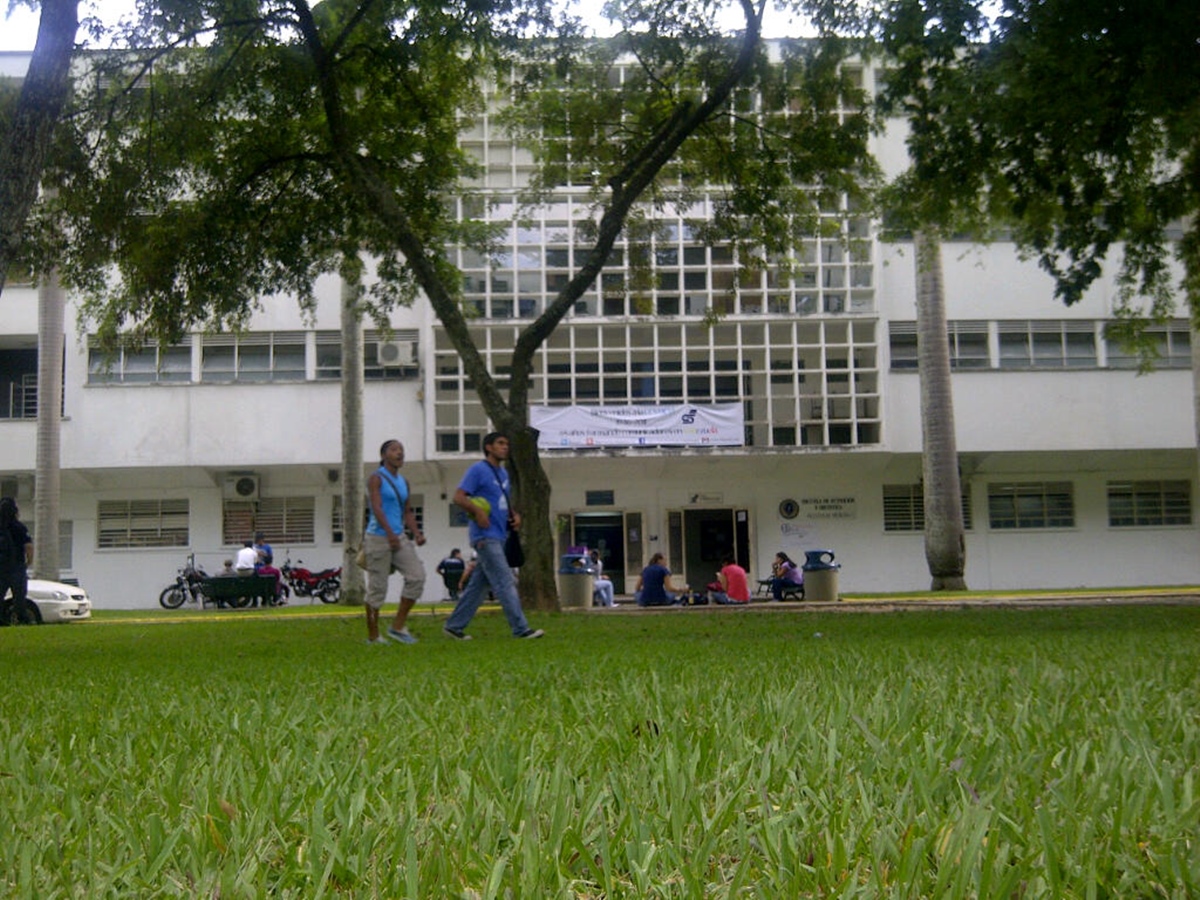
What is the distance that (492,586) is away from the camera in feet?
38.0

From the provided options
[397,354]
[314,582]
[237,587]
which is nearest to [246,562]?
[237,587]

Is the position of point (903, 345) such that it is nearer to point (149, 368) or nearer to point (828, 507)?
point (828, 507)

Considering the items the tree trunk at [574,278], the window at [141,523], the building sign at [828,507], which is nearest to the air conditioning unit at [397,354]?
the window at [141,523]

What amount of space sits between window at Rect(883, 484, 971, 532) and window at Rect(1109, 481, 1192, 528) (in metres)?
4.20

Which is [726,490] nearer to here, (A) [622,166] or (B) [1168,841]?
(A) [622,166]

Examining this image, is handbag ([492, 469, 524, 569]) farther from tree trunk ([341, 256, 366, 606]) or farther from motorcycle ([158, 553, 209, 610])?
motorcycle ([158, 553, 209, 610])

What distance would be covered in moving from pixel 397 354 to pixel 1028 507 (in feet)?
58.7

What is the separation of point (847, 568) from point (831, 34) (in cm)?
2318

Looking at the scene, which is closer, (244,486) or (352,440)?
(352,440)

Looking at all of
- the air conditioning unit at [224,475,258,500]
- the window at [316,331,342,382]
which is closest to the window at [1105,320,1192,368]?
the window at [316,331,342,382]

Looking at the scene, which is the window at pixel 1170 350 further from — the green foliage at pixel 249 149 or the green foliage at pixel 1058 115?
the green foliage at pixel 249 149

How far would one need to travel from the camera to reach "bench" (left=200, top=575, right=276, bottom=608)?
32.3 meters

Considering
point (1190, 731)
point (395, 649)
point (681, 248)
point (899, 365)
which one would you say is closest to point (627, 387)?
point (681, 248)

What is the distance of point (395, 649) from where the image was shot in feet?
34.1
